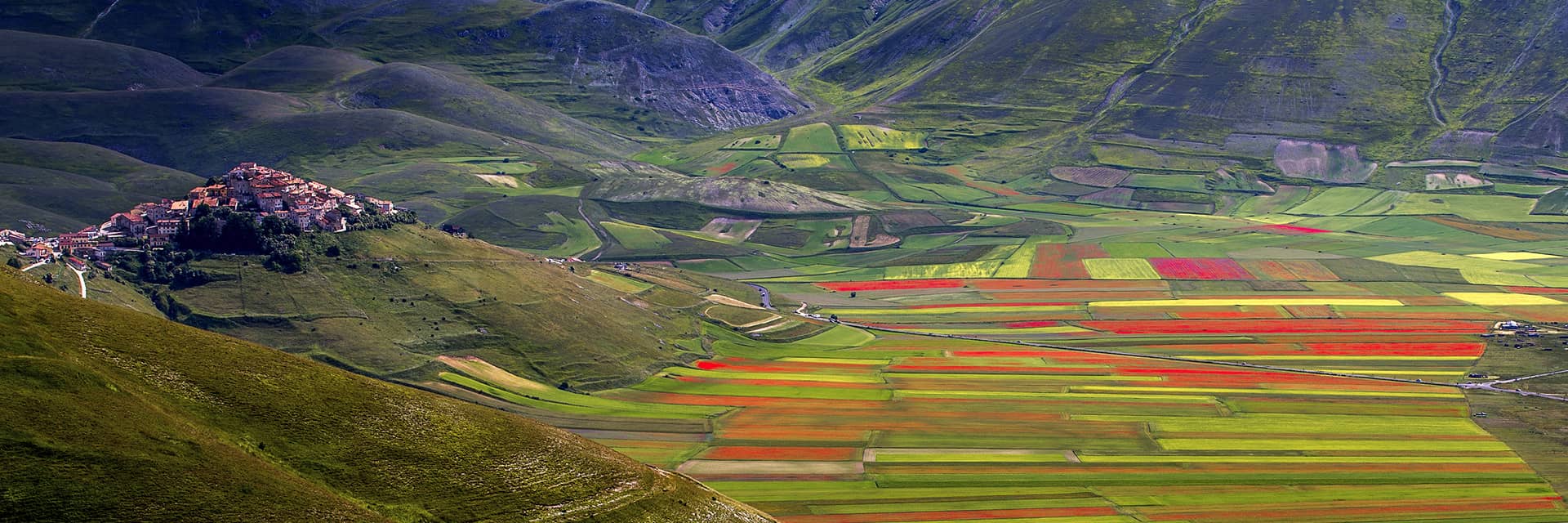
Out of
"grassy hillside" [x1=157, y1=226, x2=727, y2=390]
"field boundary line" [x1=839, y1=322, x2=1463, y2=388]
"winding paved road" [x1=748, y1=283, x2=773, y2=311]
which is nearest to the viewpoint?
"grassy hillside" [x1=157, y1=226, x2=727, y2=390]

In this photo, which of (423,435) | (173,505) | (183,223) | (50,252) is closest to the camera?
(173,505)

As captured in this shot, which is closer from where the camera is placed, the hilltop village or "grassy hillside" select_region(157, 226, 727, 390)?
"grassy hillside" select_region(157, 226, 727, 390)

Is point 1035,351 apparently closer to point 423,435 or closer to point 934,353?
point 934,353

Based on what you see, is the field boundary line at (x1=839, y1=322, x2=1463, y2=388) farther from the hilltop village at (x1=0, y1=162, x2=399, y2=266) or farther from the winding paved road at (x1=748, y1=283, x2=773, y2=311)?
the hilltop village at (x1=0, y1=162, x2=399, y2=266)

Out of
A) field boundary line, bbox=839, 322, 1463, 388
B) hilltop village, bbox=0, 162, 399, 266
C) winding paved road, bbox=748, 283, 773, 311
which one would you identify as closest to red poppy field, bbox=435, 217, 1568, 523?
field boundary line, bbox=839, 322, 1463, 388

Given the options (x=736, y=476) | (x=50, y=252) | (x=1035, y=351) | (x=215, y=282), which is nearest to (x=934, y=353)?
(x=1035, y=351)

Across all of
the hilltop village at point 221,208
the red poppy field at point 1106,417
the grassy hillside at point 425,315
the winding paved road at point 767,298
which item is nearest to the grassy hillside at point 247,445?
the red poppy field at point 1106,417
